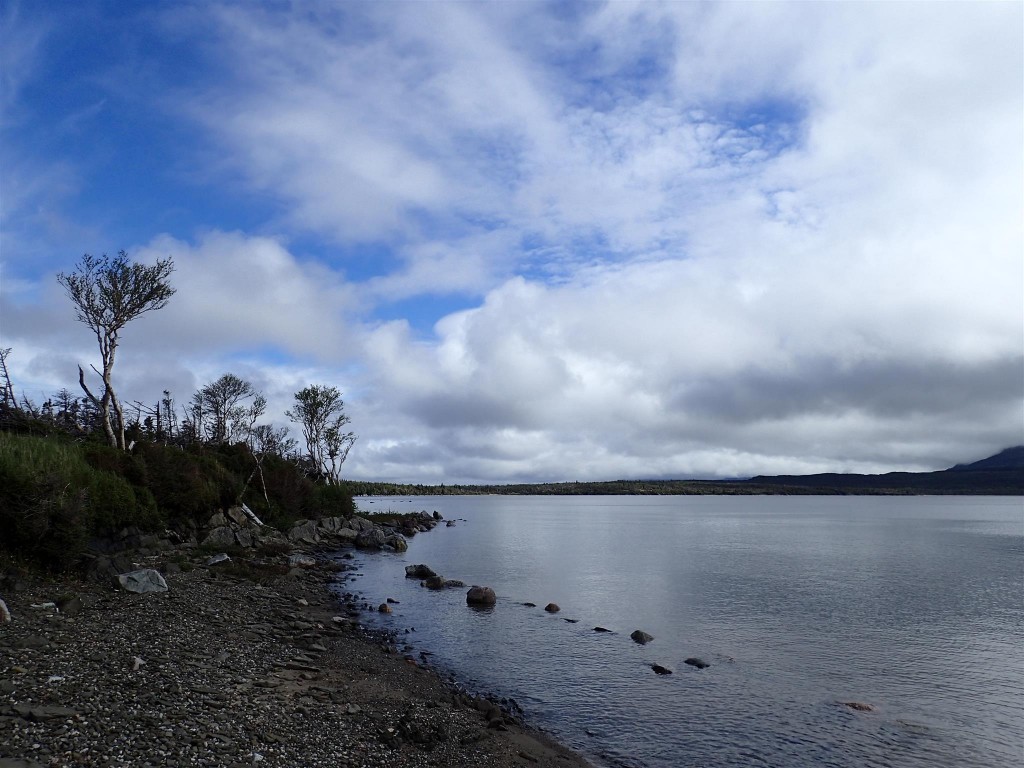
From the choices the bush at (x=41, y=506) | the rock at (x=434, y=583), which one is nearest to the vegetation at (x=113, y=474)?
the bush at (x=41, y=506)

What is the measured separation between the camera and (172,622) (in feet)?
63.3

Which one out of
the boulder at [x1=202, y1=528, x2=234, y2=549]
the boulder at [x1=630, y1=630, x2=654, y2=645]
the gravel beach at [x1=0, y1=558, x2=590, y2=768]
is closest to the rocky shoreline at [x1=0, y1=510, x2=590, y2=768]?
the gravel beach at [x1=0, y1=558, x2=590, y2=768]

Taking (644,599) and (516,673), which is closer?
(516,673)

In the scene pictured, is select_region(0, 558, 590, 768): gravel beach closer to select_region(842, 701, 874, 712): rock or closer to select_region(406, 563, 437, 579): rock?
select_region(842, 701, 874, 712): rock

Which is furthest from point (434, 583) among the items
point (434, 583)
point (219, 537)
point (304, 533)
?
point (304, 533)

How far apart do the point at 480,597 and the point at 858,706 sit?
20383 mm

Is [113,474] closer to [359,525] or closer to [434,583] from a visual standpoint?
[434,583]

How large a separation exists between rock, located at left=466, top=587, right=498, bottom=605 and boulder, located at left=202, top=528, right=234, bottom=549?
16.1 metres

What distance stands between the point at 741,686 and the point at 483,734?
1059cm

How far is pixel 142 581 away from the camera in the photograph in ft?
73.4

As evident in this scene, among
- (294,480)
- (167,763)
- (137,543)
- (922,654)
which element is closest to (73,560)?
(137,543)

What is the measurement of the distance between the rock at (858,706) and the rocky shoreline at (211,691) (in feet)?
33.0

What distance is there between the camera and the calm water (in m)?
16.8

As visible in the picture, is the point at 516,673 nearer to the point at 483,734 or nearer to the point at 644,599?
the point at 483,734
